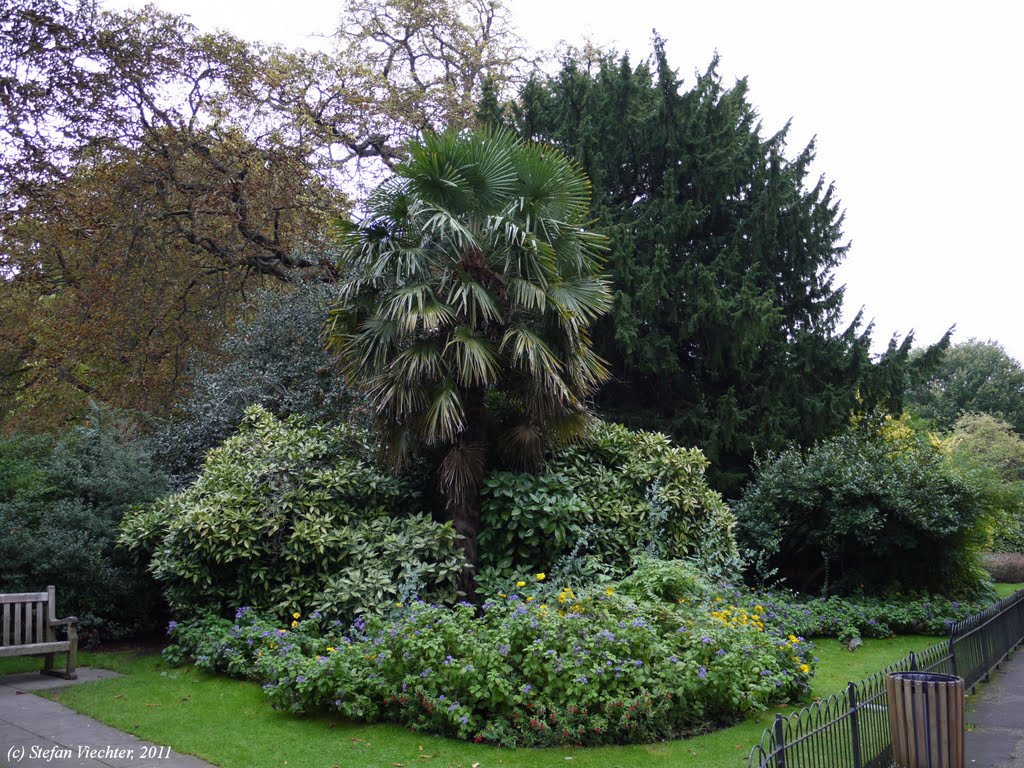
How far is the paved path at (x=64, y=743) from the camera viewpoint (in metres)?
5.68

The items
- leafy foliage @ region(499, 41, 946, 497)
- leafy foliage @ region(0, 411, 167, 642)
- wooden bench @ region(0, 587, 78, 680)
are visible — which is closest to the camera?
wooden bench @ region(0, 587, 78, 680)

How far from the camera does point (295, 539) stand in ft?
29.4

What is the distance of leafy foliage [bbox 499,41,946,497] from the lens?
14.3 meters

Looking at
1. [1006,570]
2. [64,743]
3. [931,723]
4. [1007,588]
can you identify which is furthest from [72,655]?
[1006,570]

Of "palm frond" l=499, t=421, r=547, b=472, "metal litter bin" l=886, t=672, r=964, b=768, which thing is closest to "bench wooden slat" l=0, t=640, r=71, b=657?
"palm frond" l=499, t=421, r=547, b=472

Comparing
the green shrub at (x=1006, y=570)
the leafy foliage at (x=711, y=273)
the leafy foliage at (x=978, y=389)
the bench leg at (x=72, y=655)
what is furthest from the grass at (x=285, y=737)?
the leafy foliage at (x=978, y=389)

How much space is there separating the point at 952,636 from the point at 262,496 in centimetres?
745

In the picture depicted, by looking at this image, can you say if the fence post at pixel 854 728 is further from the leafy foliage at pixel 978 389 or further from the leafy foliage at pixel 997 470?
the leafy foliage at pixel 978 389

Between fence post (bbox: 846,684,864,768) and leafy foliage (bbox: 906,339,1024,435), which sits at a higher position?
leafy foliage (bbox: 906,339,1024,435)

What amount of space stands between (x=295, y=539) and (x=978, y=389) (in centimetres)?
5130

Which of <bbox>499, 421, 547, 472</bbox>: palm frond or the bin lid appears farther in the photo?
<bbox>499, 421, 547, 472</bbox>: palm frond

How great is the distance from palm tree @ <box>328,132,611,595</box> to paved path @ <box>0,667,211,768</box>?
3791mm

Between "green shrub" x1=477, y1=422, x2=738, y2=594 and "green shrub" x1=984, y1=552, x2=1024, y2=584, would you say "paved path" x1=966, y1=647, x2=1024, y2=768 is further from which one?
"green shrub" x1=984, y1=552, x2=1024, y2=584

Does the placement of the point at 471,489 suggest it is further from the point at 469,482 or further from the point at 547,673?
the point at 547,673
